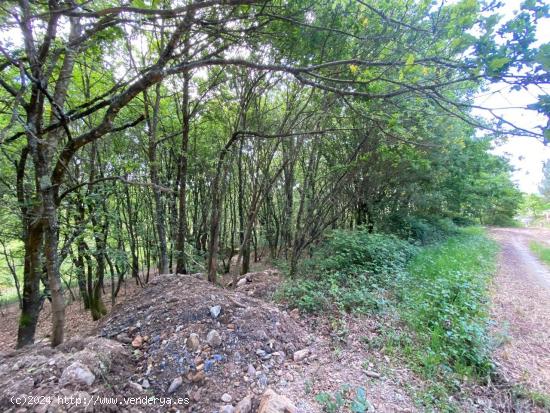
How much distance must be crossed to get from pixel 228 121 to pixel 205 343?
517 centimetres

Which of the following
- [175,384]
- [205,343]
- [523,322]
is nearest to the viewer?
[175,384]

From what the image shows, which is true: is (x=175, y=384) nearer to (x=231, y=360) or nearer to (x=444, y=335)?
(x=231, y=360)

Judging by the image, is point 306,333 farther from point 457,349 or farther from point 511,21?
point 511,21

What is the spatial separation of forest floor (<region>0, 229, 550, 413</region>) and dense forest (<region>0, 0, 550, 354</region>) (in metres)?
0.68

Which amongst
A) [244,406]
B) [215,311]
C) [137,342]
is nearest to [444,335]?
[244,406]

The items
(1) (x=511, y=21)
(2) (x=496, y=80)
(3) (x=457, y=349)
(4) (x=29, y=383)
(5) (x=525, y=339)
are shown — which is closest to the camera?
(1) (x=511, y=21)

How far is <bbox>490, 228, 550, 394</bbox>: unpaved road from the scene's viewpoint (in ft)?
8.55

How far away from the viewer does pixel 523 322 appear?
385cm

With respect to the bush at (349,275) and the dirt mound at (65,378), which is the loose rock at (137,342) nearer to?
the dirt mound at (65,378)

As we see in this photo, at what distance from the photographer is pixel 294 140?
568 centimetres

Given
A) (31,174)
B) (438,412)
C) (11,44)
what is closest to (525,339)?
(438,412)

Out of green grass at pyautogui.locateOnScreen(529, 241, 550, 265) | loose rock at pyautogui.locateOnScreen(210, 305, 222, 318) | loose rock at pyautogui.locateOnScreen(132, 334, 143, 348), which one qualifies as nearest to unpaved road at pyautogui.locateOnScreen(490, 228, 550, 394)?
green grass at pyautogui.locateOnScreen(529, 241, 550, 265)

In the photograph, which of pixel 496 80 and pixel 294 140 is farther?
pixel 294 140

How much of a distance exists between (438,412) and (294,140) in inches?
194
